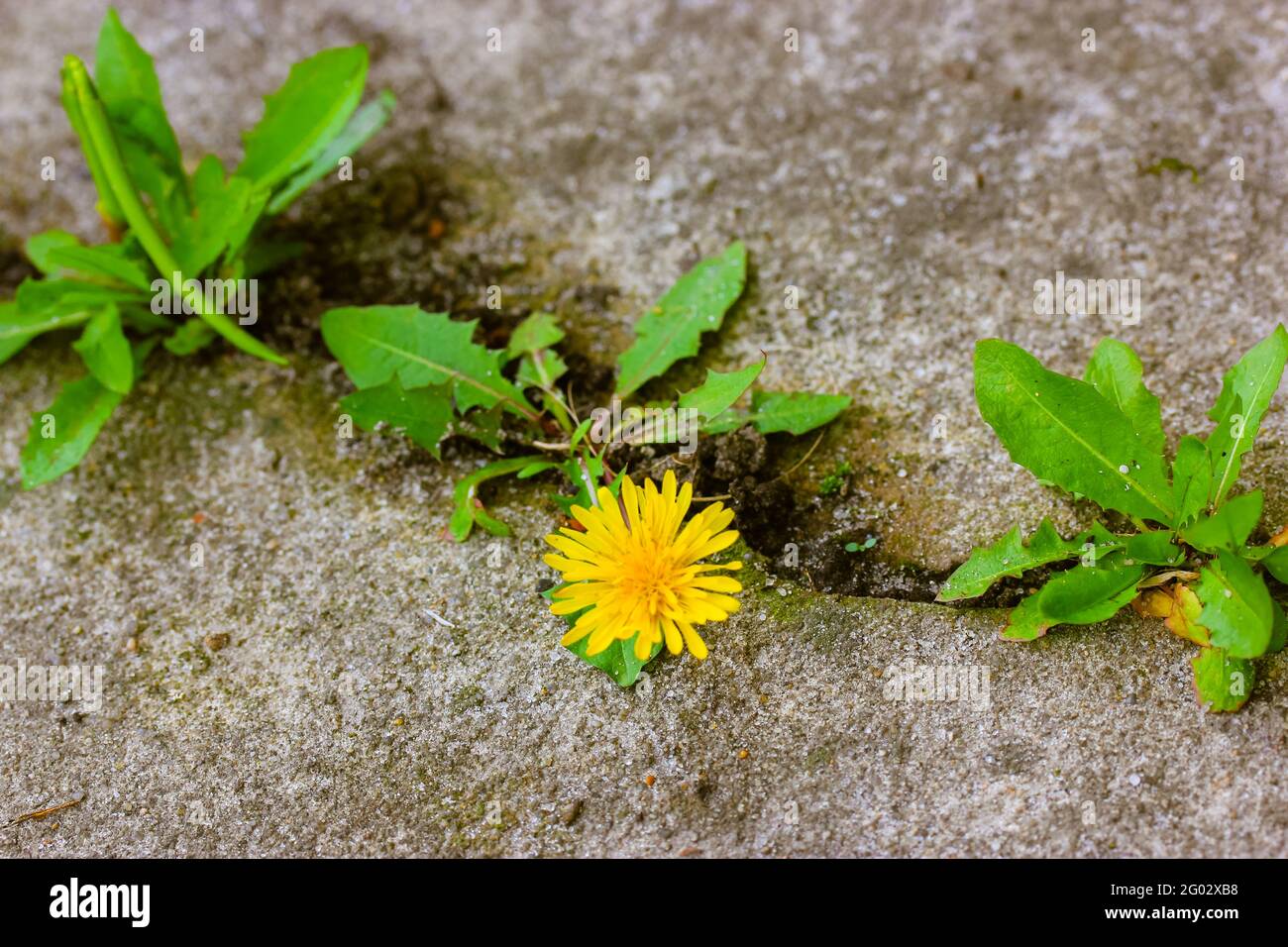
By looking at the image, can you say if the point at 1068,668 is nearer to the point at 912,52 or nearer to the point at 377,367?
the point at 377,367

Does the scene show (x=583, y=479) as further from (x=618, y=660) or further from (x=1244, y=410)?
(x=1244, y=410)

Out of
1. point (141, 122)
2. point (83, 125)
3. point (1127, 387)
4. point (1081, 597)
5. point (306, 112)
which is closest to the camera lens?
point (1081, 597)

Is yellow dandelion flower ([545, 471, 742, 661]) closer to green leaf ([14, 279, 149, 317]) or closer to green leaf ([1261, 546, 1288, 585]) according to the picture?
green leaf ([1261, 546, 1288, 585])

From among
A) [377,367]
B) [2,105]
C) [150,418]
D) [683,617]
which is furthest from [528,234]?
[2,105]

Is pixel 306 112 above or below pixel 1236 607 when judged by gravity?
above

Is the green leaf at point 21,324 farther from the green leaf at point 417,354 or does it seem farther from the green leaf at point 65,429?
the green leaf at point 417,354

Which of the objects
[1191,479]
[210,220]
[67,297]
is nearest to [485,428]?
[210,220]

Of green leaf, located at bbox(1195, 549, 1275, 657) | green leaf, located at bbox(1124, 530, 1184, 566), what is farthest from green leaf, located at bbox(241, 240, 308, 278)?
green leaf, located at bbox(1195, 549, 1275, 657)
